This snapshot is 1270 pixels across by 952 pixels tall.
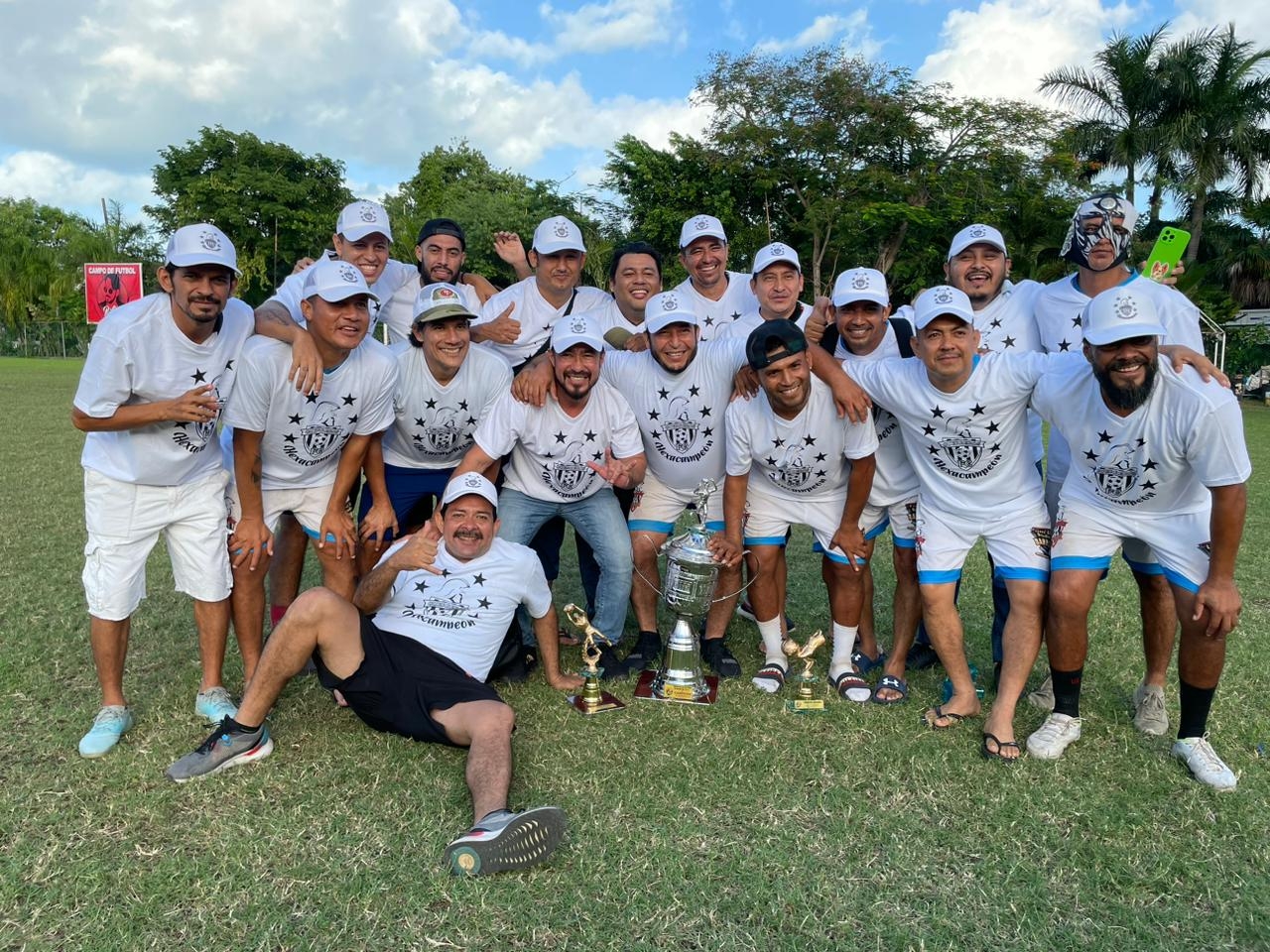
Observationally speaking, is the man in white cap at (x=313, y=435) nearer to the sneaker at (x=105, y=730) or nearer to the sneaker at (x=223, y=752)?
the sneaker at (x=105, y=730)

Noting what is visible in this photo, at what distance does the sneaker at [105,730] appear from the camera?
13.9ft

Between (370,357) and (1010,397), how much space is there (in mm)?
3495

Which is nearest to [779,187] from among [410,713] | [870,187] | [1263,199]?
[870,187]

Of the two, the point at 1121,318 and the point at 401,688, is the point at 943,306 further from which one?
the point at 401,688

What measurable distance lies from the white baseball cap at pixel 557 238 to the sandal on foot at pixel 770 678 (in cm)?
308

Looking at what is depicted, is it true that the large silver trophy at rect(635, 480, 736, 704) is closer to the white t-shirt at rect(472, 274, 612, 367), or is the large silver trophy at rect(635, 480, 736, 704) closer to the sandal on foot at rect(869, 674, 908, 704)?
the sandal on foot at rect(869, 674, 908, 704)

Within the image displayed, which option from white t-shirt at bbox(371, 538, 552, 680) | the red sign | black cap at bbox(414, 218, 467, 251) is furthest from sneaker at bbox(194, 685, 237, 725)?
the red sign

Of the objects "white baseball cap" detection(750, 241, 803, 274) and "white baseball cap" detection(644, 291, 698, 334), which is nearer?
"white baseball cap" detection(644, 291, 698, 334)

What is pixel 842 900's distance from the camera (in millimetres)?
3281

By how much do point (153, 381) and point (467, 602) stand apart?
189 cm

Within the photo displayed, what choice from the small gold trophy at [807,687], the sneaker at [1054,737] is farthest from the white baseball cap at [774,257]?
the sneaker at [1054,737]

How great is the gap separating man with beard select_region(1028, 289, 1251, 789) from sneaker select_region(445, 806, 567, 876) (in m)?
2.52

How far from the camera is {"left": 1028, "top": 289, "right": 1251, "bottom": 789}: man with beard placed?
3.96 metres

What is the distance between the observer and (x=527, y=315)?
629 cm
